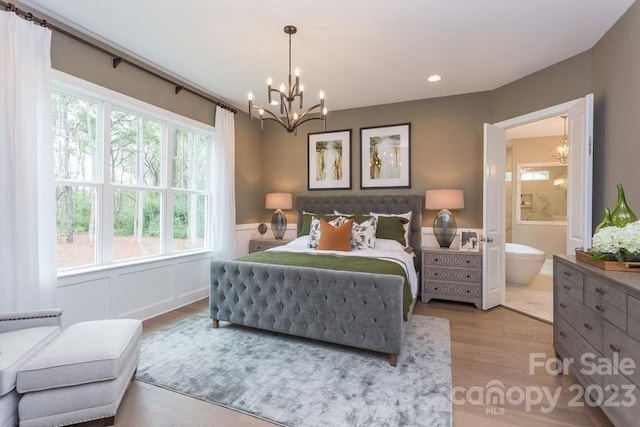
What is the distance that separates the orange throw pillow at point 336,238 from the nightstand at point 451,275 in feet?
3.70

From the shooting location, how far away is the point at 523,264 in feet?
15.0

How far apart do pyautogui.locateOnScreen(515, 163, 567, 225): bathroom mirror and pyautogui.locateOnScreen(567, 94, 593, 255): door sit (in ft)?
11.0

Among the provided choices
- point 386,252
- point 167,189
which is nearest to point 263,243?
point 167,189

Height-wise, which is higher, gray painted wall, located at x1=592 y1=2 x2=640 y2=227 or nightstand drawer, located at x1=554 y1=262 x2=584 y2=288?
gray painted wall, located at x1=592 y1=2 x2=640 y2=227

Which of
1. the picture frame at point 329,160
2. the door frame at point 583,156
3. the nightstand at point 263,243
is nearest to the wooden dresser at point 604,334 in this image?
the door frame at point 583,156

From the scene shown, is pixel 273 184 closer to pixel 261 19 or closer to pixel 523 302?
pixel 261 19

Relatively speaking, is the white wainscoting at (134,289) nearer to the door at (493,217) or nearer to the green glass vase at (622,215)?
the door at (493,217)

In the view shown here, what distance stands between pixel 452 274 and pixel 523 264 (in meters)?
1.62

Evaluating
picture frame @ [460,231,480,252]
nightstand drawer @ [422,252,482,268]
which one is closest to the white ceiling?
picture frame @ [460,231,480,252]

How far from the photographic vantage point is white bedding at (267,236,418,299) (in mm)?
3174

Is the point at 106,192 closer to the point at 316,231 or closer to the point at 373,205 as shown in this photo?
the point at 316,231

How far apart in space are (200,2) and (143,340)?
2912 mm

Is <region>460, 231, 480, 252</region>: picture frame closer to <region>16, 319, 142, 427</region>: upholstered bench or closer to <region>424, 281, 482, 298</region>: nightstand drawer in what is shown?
<region>424, 281, 482, 298</region>: nightstand drawer

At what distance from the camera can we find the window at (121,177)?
2.75 meters
